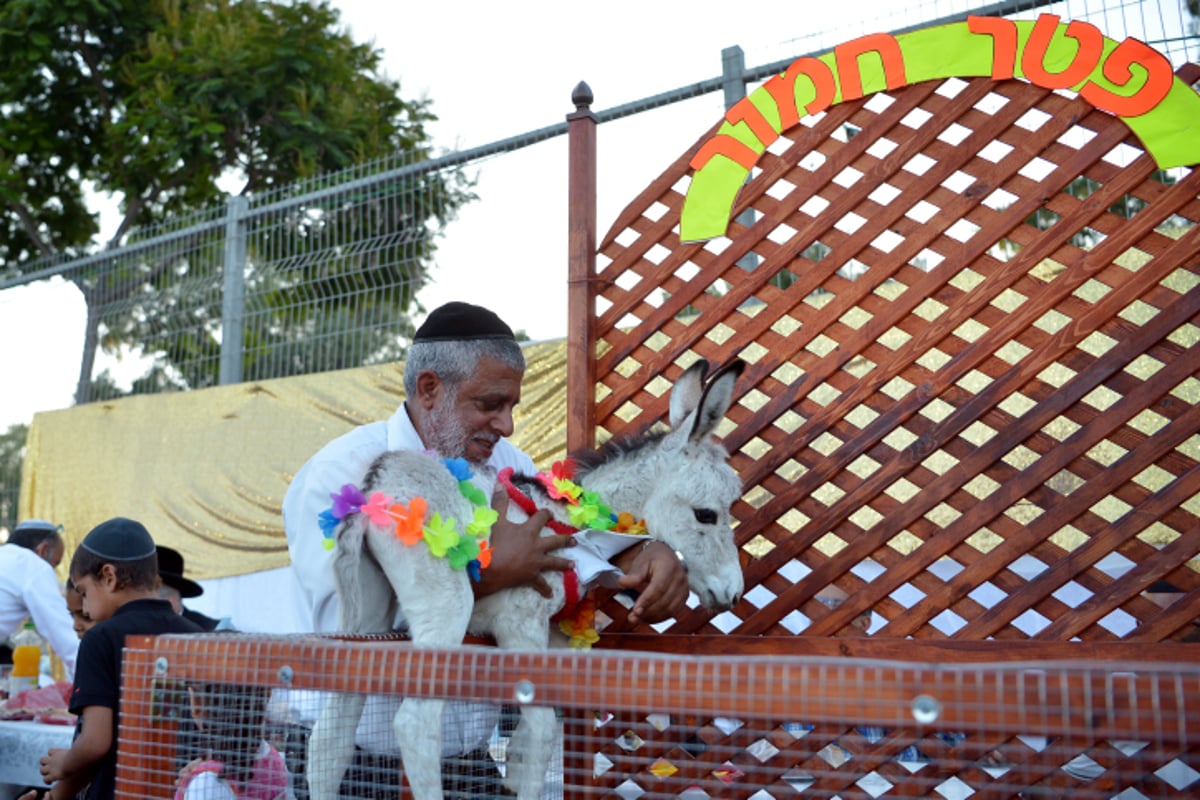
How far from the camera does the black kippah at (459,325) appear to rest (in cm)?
285

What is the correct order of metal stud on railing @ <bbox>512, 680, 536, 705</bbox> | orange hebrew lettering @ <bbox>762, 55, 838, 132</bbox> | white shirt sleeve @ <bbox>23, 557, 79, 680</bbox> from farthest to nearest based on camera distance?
white shirt sleeve @ <bbox>23, 557, 79, 680</bbox> < orange hebrew lettering @ <bbox>762, 55, 838, 132</bbox> < metal stud on railing @ <bbox>512, 680, 536, 705</bbox>

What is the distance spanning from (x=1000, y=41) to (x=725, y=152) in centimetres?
95

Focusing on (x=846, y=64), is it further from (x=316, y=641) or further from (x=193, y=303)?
(x=193, y=303)

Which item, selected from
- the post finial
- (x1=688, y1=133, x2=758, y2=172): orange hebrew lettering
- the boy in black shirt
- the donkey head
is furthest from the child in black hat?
(x1=688, y1=133, x2=758, y2=172): orange hebrew lettering

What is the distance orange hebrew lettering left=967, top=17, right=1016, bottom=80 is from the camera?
323 cm

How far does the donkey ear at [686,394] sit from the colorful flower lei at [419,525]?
79 centimetres

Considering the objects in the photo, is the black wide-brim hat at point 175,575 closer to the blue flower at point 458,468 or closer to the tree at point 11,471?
the blue flower at point 458,468

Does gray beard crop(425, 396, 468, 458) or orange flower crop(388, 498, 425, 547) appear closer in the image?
orange flower crop(388, 498, 425, 547)

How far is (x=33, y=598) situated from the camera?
5.13m

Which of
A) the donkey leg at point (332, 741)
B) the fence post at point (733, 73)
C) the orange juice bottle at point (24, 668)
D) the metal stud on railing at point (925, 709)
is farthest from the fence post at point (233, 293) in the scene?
the metal stud on railing at point (925, 709)

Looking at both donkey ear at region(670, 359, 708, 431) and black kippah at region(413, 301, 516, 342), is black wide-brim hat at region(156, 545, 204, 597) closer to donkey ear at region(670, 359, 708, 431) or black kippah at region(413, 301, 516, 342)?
black kippah at region(413, 301, 516, 342)

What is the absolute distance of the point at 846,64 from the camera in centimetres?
352

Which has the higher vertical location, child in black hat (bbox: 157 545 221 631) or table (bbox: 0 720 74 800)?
child in black hat (bbox: 157 545 221 631)

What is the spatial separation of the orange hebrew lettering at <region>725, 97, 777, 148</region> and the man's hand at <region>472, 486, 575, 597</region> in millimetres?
1706
